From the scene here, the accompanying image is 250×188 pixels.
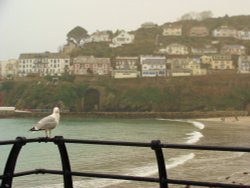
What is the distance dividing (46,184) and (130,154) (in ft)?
39.9

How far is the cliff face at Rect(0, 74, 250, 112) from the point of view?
119125mm

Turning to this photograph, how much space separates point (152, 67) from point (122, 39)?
102 ft

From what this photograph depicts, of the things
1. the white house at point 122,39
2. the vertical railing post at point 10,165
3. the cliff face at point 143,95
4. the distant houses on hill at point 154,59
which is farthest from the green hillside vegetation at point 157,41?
the vertical railing post at point 10,165

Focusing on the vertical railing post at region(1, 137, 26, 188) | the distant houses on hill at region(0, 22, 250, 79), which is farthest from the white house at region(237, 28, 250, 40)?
the vertical railing post at region(1, 137, 26, 188)

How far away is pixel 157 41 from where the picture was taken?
165250 mm

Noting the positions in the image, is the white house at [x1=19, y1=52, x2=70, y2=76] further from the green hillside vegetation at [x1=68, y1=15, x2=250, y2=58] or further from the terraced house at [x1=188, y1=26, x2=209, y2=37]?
the terraced house at [x1=188, y1=26, x2=209, y2=37]

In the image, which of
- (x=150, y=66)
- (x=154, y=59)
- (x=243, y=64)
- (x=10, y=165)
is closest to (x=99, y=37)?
(x=154, y=59)

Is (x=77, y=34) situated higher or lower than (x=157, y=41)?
higher

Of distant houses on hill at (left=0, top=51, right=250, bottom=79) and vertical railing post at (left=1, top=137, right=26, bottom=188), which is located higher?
distant houses on hill at (left=0, top=51, right=250, bottom=79)

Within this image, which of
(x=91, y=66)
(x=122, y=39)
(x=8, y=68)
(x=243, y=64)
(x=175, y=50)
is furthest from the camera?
(x=122, y=39)

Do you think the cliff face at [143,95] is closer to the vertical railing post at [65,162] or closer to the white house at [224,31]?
the white house at [224,31]

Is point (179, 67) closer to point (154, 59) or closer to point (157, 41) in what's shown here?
point (154, 59)

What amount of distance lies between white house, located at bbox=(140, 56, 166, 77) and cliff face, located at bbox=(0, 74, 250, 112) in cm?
732

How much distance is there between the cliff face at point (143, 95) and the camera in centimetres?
11912
